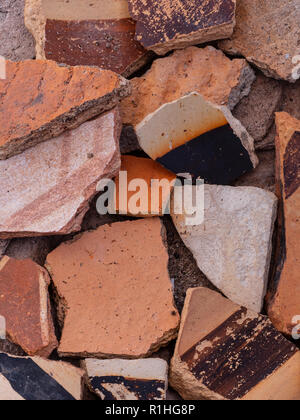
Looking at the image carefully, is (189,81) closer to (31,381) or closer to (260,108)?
(260,108)

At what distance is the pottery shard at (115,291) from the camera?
68.9 inches

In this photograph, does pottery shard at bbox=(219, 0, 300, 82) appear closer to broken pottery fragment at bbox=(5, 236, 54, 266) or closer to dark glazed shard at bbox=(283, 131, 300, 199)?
dark glazed shard at bbox=(283, 131, 300, 199)

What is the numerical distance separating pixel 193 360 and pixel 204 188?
1.67 ft

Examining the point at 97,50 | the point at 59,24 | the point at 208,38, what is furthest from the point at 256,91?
the point at 59,24

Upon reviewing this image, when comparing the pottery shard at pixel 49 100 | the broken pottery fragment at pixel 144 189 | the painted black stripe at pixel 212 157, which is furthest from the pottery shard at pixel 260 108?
the pottery shard at pixel 49 100

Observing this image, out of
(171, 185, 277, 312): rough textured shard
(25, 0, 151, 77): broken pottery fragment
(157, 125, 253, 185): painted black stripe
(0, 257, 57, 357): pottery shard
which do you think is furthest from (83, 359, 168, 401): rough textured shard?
(25, 0, 151, 77): broken pottery fragment

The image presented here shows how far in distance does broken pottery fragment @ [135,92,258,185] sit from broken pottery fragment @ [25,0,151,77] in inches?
10.8

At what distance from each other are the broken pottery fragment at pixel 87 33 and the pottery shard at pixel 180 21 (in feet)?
0.17

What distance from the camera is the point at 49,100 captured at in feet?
5.80

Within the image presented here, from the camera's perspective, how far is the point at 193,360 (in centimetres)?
170

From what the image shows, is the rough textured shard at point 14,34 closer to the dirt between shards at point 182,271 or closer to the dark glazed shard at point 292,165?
the dirt between shards at point 182,271

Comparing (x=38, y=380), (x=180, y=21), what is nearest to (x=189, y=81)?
(x=180, y=21)

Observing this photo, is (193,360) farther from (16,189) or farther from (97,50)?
(97,50)

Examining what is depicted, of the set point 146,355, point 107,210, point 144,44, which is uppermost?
point 144,44
